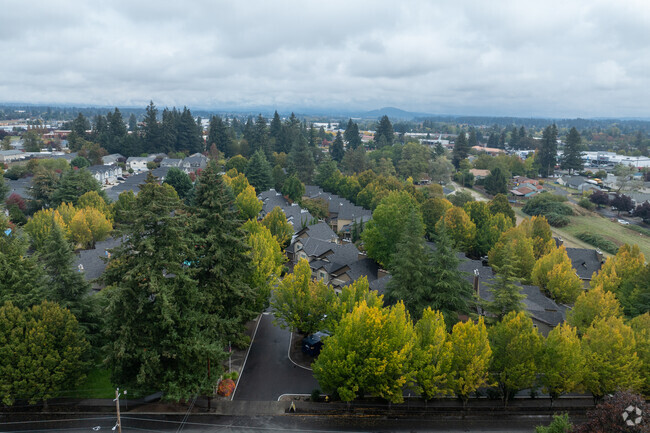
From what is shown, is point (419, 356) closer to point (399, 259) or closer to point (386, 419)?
point (386, 419)

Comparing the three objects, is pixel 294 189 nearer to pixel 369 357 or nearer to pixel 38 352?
pixel 369 357

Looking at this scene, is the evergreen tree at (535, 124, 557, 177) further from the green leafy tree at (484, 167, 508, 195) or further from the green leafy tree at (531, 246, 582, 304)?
the green leafy tree at (531, 246, 582, 304)

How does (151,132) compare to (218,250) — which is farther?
(151,132)

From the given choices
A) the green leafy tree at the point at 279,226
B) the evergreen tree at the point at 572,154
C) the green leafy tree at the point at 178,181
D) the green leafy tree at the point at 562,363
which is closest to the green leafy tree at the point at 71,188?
the green leafy tree at the point at 178,181

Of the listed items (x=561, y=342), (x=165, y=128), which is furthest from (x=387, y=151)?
(x=561, y=342)

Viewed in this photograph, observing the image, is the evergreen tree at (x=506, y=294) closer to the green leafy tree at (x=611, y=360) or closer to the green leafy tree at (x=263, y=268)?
the green leafy tree at (x=611, y=360)

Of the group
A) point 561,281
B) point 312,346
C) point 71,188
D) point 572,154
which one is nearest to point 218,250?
point 312,346
